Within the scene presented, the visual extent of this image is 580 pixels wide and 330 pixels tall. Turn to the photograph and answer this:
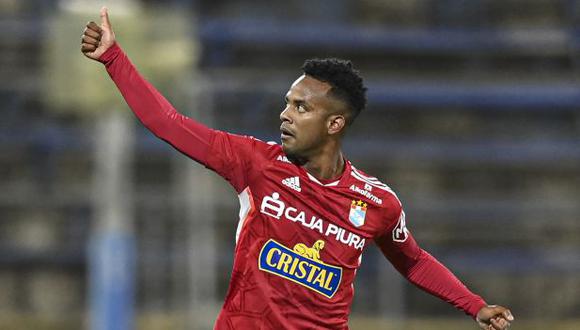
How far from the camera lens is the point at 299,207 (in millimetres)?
4098

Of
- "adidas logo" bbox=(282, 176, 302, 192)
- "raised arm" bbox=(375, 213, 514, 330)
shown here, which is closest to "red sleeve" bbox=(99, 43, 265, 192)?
"adidas logo" bbox=(282, 176, 302, 192)

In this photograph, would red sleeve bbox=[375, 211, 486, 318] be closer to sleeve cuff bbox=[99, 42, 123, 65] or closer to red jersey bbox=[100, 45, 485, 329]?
red jersey bbox=[100, 45, 485, 329]

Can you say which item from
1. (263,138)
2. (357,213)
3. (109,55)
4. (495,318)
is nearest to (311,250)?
(357,213)

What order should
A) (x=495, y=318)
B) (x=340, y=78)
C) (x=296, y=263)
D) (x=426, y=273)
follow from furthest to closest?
1. (x=426, y=273)
2. (x=495, y=318)
3. (x=340, y=78)
4. (x=296, y=263)

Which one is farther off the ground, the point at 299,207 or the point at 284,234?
the point at 299,207

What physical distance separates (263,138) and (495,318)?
281 inches

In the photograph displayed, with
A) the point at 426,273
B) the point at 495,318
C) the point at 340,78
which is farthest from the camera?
the point at 426,273

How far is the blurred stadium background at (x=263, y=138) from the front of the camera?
1048 cm

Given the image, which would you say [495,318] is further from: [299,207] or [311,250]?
[299,207]

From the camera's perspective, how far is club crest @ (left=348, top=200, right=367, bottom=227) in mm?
4195

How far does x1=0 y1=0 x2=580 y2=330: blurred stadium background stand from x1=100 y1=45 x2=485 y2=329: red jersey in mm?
5930

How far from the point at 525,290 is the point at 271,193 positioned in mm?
7816

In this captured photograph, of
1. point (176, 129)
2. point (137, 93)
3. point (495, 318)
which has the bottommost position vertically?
point (495, 318)

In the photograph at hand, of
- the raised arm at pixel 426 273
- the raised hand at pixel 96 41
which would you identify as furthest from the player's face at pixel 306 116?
the raised hand at pixel 96 41
